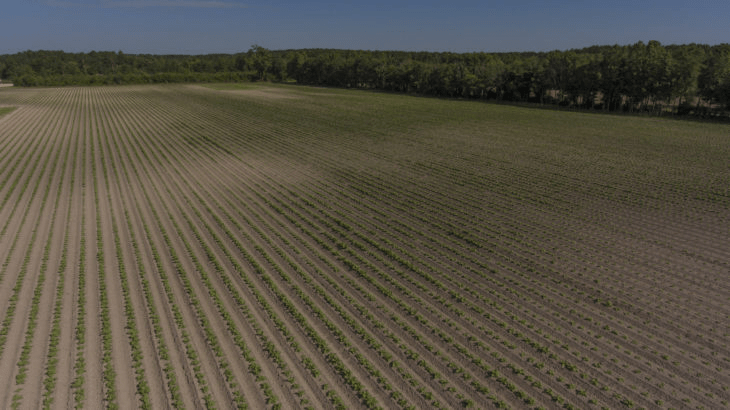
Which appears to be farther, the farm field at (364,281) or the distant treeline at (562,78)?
the distant treeline at (562,78)

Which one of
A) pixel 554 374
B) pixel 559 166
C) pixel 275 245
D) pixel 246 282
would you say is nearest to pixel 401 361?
pixel 554 374

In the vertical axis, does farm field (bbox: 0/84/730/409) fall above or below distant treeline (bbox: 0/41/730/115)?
below

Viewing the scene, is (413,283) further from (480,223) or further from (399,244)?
(480,223)

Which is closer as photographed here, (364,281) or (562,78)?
(364,281)

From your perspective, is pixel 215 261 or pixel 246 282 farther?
pixel 215 261

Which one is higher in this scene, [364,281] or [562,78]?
[562,78]

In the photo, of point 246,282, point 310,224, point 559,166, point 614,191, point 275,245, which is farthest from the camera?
point 559,166

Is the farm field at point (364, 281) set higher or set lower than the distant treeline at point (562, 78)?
lower

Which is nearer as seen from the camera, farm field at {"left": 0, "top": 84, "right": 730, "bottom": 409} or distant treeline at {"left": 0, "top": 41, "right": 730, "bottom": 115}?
→ farm field at {"left": 0, "top": 84, "right": 730, "bottom": 409}
